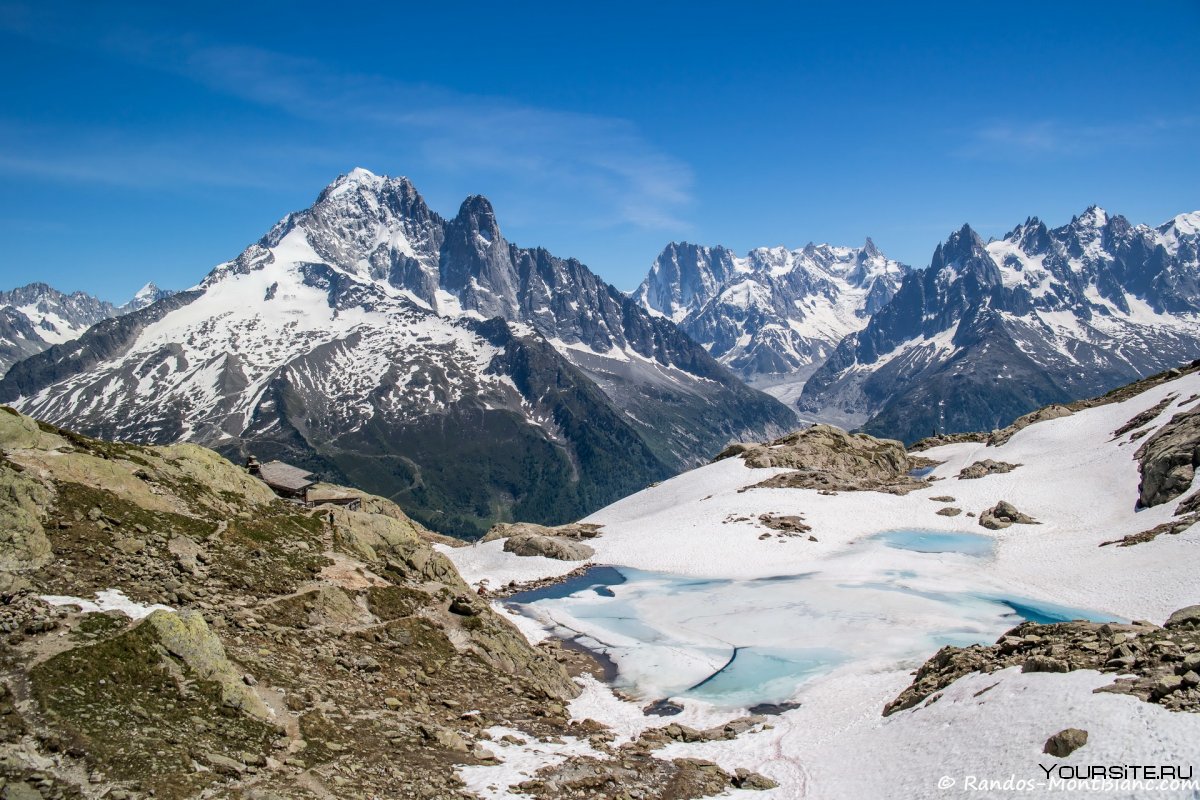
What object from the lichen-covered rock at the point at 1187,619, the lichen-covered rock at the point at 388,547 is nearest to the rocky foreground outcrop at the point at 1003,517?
the lichen-covered rock at the point at 1187,619

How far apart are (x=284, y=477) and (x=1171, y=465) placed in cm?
8654

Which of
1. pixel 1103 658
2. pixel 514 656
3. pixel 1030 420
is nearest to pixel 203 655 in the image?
pixel 514 656

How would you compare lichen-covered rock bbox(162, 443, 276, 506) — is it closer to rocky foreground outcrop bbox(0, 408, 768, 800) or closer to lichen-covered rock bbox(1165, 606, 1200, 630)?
rocky foreground outcrop bbox(0, 408, 768, 800)

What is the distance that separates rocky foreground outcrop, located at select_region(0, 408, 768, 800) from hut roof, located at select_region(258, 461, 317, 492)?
28.8 meters

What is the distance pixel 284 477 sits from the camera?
7556 cm

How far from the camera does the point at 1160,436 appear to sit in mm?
76562

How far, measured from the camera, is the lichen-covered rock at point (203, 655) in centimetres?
2361

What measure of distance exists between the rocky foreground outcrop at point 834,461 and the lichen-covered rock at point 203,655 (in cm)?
7910

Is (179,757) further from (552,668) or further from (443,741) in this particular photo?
(552,668)

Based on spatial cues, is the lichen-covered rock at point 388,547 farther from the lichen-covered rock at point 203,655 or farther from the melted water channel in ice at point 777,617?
the lichen-covered rock at point 203,655

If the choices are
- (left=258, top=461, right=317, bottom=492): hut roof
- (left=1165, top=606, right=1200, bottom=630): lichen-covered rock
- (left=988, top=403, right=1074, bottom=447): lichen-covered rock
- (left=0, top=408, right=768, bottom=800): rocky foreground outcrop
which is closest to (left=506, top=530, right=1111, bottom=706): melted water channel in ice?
(left=0, top=408, right=768, bottom=800): rocky foreground outcrop

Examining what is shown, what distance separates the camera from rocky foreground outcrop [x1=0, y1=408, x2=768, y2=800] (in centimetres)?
1995

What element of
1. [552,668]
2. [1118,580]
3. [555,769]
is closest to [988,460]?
[1118,580]

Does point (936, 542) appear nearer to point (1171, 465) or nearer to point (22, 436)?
point (1171, 465)
